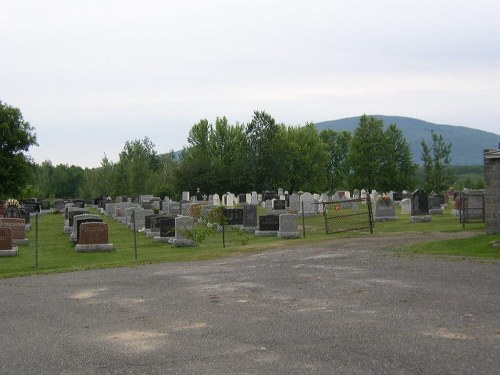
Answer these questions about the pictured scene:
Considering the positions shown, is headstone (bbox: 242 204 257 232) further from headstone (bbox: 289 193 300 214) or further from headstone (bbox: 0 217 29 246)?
headstone (bbox: 289 193 300 214)

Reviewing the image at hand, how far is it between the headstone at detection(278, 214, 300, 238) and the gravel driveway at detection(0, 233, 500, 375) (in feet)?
34.1

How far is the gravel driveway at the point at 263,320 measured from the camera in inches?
259

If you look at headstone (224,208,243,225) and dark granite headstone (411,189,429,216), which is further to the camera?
headstone (224,208,243,225)

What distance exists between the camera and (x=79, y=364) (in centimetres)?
675

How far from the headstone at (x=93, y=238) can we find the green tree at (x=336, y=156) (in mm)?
71410

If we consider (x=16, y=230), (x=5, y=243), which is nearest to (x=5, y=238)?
(x=5, y=243)

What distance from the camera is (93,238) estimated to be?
23.2 m

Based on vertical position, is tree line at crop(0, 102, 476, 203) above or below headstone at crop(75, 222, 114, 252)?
above

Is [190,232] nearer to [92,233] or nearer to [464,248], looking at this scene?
[92,233]

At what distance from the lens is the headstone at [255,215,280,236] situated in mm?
27109

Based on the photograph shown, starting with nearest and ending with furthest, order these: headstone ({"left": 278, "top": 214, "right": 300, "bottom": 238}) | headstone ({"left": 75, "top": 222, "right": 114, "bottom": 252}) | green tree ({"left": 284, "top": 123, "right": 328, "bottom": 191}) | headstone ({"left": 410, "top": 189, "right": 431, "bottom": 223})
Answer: headstone ({"left": 75, "top": 222, "right": 114, "bottom": 252}) < headstone ({"left": 278, "top": 214, "right": 300, "bottom": 238}) < headstone ({"left": 410, "top": 189, "right": 431, "bottom": 223}) < green tree ({"left": 284, "top": 123, "right": 328, "bottom": 191})

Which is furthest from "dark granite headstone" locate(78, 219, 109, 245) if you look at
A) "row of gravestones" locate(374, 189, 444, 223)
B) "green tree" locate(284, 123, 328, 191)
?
"green tree" locate(284, 123, 328, 191)

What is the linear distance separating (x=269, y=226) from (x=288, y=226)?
6.45 ft

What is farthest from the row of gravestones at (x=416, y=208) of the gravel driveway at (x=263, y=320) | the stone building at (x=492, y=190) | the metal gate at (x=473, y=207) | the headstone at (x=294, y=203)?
the gravel driveway at (x=263, y=320)
